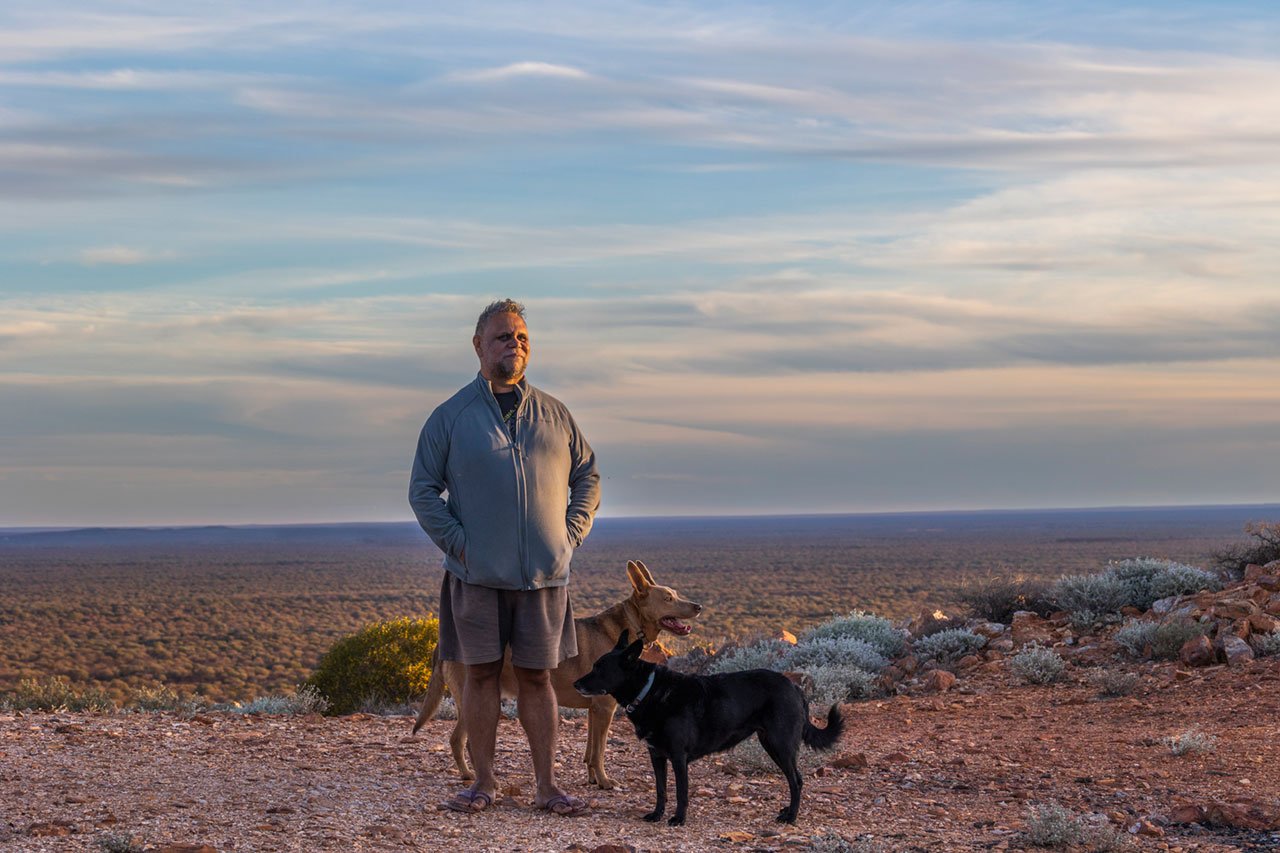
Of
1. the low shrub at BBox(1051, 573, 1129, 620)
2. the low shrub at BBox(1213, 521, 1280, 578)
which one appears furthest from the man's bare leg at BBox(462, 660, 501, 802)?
the low shrub at BBox(1213, 521, 1280, 578)

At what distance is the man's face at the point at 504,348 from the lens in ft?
24.9

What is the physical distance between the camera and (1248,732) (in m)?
10.4

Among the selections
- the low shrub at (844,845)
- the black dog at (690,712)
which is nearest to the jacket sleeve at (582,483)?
the black dog at (690,712)

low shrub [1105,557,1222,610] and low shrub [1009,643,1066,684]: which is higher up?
low shrub [1105,557,1222,610]

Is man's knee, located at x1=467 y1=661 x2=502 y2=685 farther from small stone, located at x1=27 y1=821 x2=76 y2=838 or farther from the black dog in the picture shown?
small stone, located at x1=27 y1=821 x2=76 y2=838

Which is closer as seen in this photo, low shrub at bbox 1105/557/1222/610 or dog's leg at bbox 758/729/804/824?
dog's leg at bbox 758/729/804/824

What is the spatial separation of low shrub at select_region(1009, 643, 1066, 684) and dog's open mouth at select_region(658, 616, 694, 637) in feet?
19.9

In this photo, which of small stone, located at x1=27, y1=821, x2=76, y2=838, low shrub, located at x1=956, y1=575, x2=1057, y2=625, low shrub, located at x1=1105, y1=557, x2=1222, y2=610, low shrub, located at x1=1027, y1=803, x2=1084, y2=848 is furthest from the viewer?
low shrub, located at x1=956, y1=575, x2=1057, y2=625

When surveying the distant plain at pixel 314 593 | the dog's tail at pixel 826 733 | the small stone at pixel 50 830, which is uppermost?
the dog's tail at pixel 826 733

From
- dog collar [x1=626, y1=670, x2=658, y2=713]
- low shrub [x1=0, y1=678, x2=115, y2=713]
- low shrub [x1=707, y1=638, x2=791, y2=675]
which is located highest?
dog collar [x1=626, y1=670, x2=658, y2=713]

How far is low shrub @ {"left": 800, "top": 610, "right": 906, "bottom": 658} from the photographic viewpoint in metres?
15.3

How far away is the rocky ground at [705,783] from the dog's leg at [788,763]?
0.10 m

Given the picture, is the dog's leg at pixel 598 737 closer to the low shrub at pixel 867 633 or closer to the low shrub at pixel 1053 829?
the low shrub at pixel 1053 829

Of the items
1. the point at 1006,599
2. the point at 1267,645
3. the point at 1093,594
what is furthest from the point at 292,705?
the point at 1267,645
